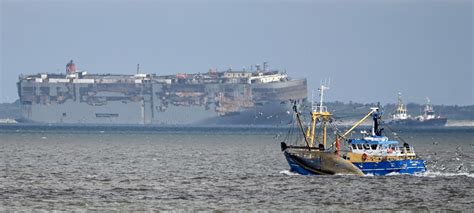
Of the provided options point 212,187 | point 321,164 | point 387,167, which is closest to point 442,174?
point 387,167

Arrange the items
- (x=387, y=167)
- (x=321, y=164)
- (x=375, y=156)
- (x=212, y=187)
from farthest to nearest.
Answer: (x=321, y=164) < (x=387, y=167) < (x=375, y=156) < (x=212, y=187)

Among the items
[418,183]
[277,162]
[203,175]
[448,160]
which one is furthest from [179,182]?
[448,160]

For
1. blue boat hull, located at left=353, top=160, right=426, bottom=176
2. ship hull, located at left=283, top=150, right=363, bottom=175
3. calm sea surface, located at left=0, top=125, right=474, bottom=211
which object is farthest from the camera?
blue boat hull, located at left=353, top=160, right=426, bottom=176

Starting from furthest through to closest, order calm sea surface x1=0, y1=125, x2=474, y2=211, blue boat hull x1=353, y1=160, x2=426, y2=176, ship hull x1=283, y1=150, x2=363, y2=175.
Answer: blue boat hull x1=353, y1=160, x2=426, y2=176 < ship hull x1=283, y1=150, x2=363, y2=175 < calm sea surface x1=0, y1=125, x2=474, y2=211

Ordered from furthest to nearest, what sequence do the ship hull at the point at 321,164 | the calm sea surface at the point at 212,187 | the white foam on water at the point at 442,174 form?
1. the white foam on water at the point at 442,174
2. the ship hull at the point at 321,164
3. the calm sea surface at the point at 212,187

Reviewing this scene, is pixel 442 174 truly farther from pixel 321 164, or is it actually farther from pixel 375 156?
pixel 321 164

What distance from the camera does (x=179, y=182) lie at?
7894cm

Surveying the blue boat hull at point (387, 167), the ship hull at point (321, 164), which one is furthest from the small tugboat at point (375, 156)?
the ship hull at point (321, 164)

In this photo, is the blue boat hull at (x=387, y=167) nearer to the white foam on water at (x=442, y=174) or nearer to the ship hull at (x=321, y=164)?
the ship hull at (x=321, y=164)

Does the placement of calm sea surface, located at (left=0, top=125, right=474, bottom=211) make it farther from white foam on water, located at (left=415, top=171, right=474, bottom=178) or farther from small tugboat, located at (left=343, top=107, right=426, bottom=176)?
small tugboat, located at (left=343, top=107, right=426, bottom=176)

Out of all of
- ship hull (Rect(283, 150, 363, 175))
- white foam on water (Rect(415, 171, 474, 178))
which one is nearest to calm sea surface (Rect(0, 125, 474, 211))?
white foam on water (Rect(415, 171, 474, 178))

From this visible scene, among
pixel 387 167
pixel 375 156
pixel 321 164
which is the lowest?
pixel 387 167

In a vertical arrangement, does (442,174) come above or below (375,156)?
below

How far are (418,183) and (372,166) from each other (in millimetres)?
5399
